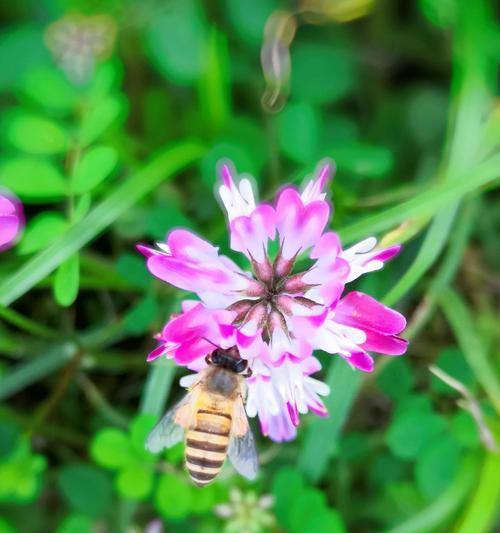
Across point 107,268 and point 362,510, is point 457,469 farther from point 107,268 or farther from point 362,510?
point 107,268

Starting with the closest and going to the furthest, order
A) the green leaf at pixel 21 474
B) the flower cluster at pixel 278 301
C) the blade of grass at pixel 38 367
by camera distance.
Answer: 1. the flower cluster at pixel 278 301
2. the green leaf at pixel 21 474
3. the blade of grass at pixel 38 367

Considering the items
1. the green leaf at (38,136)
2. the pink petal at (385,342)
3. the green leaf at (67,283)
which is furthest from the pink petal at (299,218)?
the green leaf at (38,136)

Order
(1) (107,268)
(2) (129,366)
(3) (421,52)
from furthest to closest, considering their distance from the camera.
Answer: (3) (421,52) < (2) (129,366) < (1) (107,268)

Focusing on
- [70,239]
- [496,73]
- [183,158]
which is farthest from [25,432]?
[496,73]

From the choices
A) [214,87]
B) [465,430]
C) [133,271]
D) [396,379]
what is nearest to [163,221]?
[133,271]

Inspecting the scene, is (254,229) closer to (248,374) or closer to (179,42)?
(248,374)

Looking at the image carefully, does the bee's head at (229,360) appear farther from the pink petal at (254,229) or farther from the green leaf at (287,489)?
the green leaf at (287,489)

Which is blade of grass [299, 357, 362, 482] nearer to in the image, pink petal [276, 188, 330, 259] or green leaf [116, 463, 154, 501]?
green leaf [116, 463, 154, 501]
